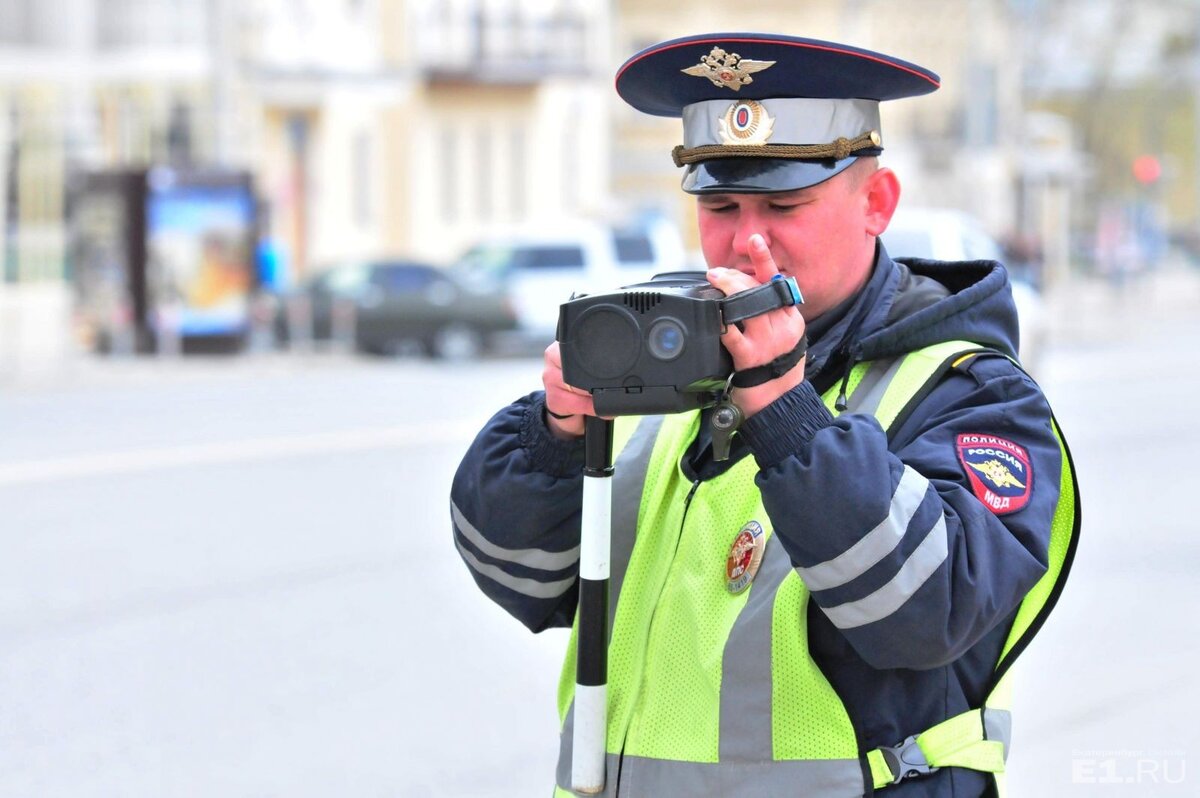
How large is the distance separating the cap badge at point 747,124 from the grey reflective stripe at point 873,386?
0.33 metres

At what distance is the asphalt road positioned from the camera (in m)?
5.93

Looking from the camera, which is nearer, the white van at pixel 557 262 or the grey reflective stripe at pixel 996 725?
the grey reflective stripe at pixel 996 725

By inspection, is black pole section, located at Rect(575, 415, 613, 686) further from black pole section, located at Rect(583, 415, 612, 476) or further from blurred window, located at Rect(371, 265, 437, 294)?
blurred window, located at Rect(371, 265, 437, 294)

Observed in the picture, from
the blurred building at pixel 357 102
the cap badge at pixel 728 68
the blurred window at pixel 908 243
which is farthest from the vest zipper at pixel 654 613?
the blurred building at pixel 357 102

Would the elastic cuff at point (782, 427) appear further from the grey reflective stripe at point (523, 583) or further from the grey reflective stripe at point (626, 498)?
the grey reflective stripe at point (523, 583)

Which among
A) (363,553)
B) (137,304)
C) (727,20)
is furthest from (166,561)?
(727,20)

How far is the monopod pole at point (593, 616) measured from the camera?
234 cm

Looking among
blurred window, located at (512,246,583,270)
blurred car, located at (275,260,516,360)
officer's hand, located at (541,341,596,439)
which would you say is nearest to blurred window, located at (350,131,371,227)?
blurred window, located at (512,246,583,270)

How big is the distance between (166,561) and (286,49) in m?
31.6

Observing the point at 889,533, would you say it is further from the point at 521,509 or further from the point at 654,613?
the point at 521,509

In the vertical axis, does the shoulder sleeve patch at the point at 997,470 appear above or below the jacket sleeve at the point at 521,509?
above

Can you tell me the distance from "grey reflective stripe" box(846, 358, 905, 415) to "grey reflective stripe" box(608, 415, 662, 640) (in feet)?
1.01

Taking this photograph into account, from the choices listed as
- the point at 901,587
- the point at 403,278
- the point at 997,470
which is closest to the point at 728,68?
the point at 997,470

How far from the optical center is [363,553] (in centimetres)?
945
